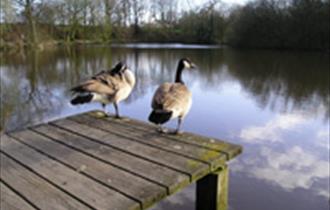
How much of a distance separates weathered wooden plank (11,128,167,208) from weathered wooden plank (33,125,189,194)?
50mm

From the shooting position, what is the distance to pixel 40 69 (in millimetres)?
15812

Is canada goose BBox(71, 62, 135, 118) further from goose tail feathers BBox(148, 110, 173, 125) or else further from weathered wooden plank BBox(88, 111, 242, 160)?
goose tail feathers BBox(148, 110, 173, 125)

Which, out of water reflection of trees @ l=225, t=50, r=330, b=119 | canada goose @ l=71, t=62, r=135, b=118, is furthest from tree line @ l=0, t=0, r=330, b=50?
canada goose @ l=71, t=62, r=135, b=118

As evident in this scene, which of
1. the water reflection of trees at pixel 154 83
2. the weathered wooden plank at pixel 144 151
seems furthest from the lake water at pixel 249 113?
the weathered wooden plank at pixel 144 151

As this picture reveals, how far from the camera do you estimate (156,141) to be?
2.76m

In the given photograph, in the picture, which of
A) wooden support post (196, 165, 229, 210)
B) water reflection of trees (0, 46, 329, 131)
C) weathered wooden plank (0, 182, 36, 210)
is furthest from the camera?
water reflection of trees (0, 46, 329, 131)

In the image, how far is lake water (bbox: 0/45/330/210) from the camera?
450 cm

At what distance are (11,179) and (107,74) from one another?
1.50 metres

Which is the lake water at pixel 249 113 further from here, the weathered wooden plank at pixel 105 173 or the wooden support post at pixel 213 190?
the weathered wooden plank at pixel 105 173

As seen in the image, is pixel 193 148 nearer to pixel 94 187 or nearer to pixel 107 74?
pixel 94 187

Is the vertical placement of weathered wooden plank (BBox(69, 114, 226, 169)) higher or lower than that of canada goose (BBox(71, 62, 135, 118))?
lower

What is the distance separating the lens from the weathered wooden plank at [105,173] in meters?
1.94

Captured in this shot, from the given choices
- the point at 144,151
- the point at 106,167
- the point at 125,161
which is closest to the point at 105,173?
the point at 106,167

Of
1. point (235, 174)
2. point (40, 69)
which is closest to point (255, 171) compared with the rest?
point (235, 174)
